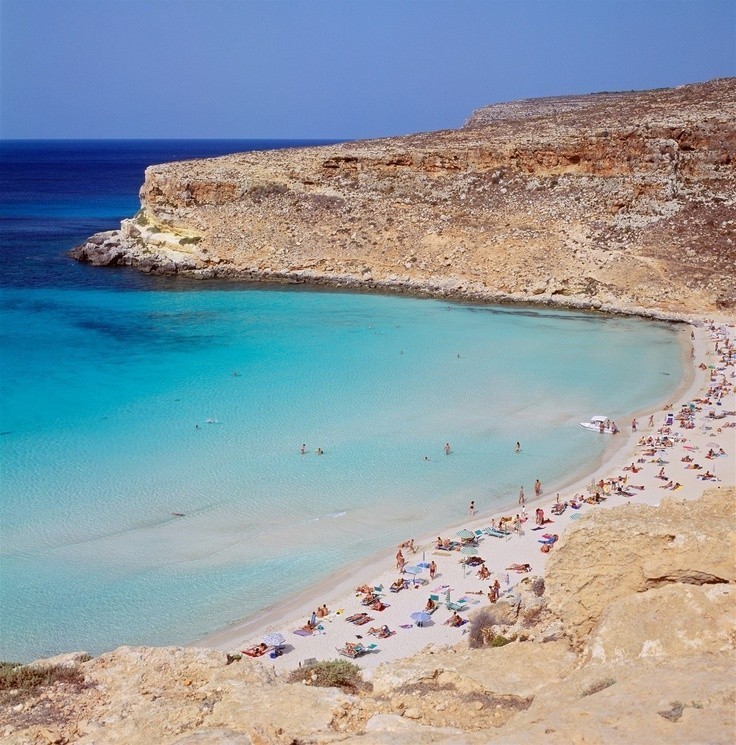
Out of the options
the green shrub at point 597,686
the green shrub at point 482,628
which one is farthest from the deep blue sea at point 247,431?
the green shrub at point 597,686

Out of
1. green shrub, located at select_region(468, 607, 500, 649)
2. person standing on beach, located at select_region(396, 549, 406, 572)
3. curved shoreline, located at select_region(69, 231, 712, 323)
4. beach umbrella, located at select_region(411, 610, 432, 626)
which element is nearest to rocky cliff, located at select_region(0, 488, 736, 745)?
green shrub, located at select_region(468, 607, 500, 649)

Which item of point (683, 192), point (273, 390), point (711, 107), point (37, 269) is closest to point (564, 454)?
point (273, 390)

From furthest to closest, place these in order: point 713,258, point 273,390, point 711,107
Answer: point 711,107 → point 713,258 → point 273,390

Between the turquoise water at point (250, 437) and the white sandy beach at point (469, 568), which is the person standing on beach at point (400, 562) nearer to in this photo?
the white sandy beach at point (469, 568)

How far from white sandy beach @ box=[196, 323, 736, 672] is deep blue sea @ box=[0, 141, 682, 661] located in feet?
1.89

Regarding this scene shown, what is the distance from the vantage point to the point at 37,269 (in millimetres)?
43781

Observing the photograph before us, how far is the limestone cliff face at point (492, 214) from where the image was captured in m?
37.2

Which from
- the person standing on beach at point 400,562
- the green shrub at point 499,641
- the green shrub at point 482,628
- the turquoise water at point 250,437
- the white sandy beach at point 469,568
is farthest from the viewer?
the person standing on beach at point 400,562

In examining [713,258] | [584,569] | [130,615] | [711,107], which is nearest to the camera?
[584,569]

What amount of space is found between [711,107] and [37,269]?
37079mm

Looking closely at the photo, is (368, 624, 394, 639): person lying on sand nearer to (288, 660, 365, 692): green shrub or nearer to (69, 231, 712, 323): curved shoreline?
(288, 660, 365, 692): green shrub

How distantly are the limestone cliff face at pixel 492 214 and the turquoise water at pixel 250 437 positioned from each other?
4.04 m

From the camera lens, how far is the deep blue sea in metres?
14.3

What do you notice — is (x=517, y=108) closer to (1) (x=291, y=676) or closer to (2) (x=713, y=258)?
(2) (x=713, y=258)
